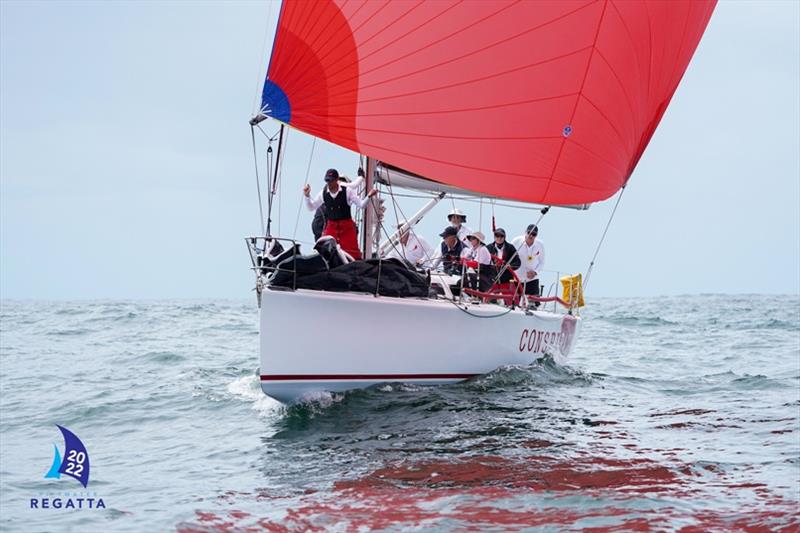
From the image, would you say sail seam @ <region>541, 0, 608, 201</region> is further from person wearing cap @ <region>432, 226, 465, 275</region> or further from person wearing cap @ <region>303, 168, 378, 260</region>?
person wearing cap @ <region>432, 226, 465, 275</region>

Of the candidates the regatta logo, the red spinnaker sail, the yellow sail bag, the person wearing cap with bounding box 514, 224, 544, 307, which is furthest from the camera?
the yellow sail bag

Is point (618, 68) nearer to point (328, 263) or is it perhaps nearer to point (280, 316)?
point (328, 263)

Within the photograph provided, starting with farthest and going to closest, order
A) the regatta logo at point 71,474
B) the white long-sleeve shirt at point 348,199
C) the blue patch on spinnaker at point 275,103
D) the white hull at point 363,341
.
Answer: the white long-sleeve shirt at point 348,199 → the white hull at point 363,341 → the blue patch on spinnaker at point 275,103 → the regatta logo at point 71,474

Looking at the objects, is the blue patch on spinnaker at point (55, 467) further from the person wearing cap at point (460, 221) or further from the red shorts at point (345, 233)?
the person wearing cap at point (460, 221)

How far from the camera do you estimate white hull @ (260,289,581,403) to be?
7379 millimetres

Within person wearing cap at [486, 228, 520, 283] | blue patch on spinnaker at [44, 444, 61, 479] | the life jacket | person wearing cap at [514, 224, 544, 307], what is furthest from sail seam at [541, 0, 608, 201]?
blue patch on spinnaker at [44, 444, 61, 479]

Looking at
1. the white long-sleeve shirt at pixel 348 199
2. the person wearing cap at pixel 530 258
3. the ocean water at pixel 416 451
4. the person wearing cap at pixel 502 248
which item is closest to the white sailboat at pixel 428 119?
the ocean water at pixel 416 451

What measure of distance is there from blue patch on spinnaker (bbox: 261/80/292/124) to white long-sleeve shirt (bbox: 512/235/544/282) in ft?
17.4

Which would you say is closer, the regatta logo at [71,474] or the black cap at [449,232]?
the regatta logo at [71,474]

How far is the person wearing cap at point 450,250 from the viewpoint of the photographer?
10.5 meters

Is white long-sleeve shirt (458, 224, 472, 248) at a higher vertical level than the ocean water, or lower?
higher

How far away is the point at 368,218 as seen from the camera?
9586mm

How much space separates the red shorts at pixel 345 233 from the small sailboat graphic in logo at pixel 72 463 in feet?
11.2

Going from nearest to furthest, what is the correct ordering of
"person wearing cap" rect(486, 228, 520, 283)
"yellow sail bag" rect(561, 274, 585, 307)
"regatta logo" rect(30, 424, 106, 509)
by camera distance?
1. "regatta logo" rect(30, 424, 106, 509)
2. "person wearing cap" rect(486, 228, 520, 283)
3. "yellow sail bag" rect(561, 274, 585, 307)
